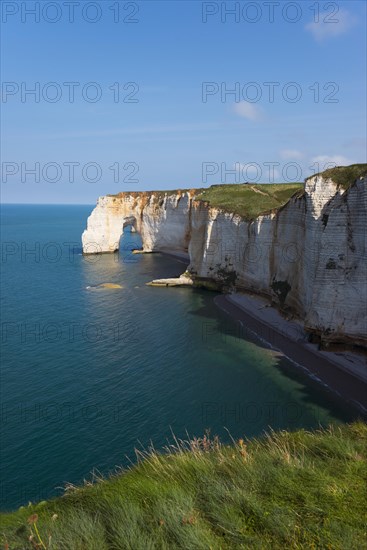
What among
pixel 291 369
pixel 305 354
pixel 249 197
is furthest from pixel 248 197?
pixel 291 369

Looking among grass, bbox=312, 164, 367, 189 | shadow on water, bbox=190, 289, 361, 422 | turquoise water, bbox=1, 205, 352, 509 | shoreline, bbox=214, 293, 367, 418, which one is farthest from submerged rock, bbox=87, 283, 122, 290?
grass, bbox=312, 164, 367, 189

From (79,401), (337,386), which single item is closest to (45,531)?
(79,401)

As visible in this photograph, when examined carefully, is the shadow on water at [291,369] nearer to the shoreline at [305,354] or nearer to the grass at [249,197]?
the shoreline at [305,354]

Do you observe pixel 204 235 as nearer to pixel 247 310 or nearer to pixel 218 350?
pixel 247 310

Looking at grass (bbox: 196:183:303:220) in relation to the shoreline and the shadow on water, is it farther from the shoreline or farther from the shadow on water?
the shadow on water

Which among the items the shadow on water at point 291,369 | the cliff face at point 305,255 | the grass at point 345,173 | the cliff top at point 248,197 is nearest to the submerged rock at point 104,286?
the cliff face at point 305,255

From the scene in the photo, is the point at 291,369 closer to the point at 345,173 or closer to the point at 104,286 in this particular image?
the point at 345,173
